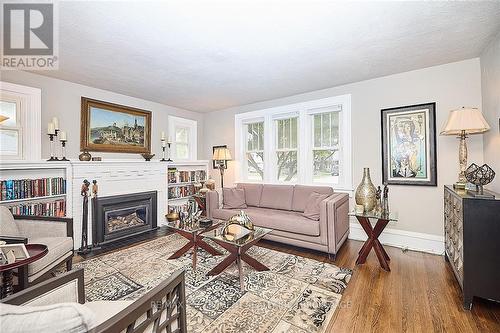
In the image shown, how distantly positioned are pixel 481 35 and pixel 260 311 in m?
3.49

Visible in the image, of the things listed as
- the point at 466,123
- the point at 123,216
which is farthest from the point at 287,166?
the point at 123,216

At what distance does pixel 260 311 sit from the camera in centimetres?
189

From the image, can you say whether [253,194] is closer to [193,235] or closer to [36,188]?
[193,235]

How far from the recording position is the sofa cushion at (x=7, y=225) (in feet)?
7.19

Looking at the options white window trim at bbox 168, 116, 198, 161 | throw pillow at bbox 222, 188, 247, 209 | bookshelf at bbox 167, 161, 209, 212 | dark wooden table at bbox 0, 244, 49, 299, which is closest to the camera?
dark wooden table at bbox 0, 244, 49, 299

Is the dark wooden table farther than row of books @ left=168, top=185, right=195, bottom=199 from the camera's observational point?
No

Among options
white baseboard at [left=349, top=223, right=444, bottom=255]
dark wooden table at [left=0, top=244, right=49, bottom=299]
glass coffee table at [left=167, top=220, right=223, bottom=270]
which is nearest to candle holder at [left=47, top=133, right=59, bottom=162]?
dark wooden table at [left=0, top=244, right=49, bottom=299]

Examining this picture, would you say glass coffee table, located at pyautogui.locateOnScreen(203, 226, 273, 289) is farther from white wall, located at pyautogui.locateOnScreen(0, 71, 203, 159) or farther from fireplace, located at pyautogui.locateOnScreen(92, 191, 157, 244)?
white wall, located at pyautogui.locateOnScreen(0, 71, 203, 159)

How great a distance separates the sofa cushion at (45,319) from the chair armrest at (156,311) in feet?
0.31

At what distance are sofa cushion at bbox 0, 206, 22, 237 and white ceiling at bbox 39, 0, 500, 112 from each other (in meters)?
1.84

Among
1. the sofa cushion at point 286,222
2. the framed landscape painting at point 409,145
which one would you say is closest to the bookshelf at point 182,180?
the sofa cushion at point 286,222

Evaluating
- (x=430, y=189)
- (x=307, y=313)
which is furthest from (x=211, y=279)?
(x=430, y=189)

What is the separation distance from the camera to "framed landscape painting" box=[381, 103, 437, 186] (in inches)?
124

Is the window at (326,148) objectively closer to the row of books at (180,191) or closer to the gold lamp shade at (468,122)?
the gold lamp shade at (468,122)
